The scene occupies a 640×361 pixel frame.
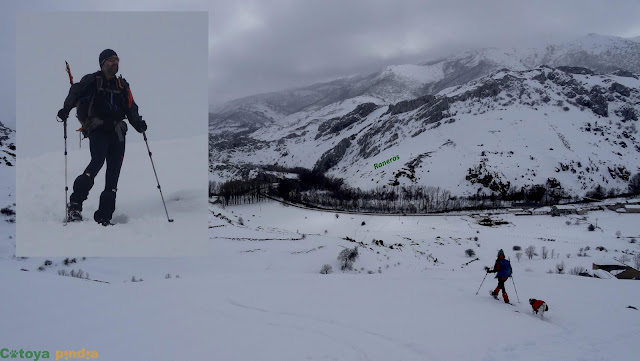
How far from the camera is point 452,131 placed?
119m

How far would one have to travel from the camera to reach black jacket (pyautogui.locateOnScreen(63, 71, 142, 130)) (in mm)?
8859

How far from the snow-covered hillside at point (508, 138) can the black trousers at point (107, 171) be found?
291ft

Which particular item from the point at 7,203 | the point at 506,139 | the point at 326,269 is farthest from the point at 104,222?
the point at 506,139

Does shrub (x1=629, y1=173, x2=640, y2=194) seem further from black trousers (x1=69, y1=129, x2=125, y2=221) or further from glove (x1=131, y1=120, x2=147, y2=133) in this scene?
black trousers (x1=69, y1=129, x2=125, y2=221)

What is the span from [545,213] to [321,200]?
50.3m

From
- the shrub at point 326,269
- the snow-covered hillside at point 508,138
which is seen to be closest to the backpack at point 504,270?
the shrub at point 326,269

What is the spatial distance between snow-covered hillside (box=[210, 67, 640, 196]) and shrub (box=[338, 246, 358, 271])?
73455 mm

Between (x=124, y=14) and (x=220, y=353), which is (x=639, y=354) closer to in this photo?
(x=220, y=353)

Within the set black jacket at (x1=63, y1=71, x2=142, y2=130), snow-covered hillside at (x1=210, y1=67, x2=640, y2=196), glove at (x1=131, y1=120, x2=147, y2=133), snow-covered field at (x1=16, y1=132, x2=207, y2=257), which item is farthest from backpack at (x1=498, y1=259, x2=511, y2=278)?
snow-covered hillside at (x1=210, y1=67, x2=640, y2=196)

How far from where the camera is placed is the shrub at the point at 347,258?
21.2 m

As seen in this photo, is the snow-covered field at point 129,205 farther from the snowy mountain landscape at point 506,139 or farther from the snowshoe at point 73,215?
the snowy mountain landscape at point 506,139

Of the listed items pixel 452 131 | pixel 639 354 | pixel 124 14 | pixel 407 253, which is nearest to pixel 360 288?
pixel 639 354

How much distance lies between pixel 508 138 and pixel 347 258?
106685 mm

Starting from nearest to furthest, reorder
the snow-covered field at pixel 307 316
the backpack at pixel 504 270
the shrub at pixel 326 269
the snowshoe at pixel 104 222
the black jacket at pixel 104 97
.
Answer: the snow-covered field at pixel 307 316
the black jacket at pixel 104 97
the snowshoe at pixel 104 222
the backpack at pixel 504 270
the shrub at pixel 326 269
